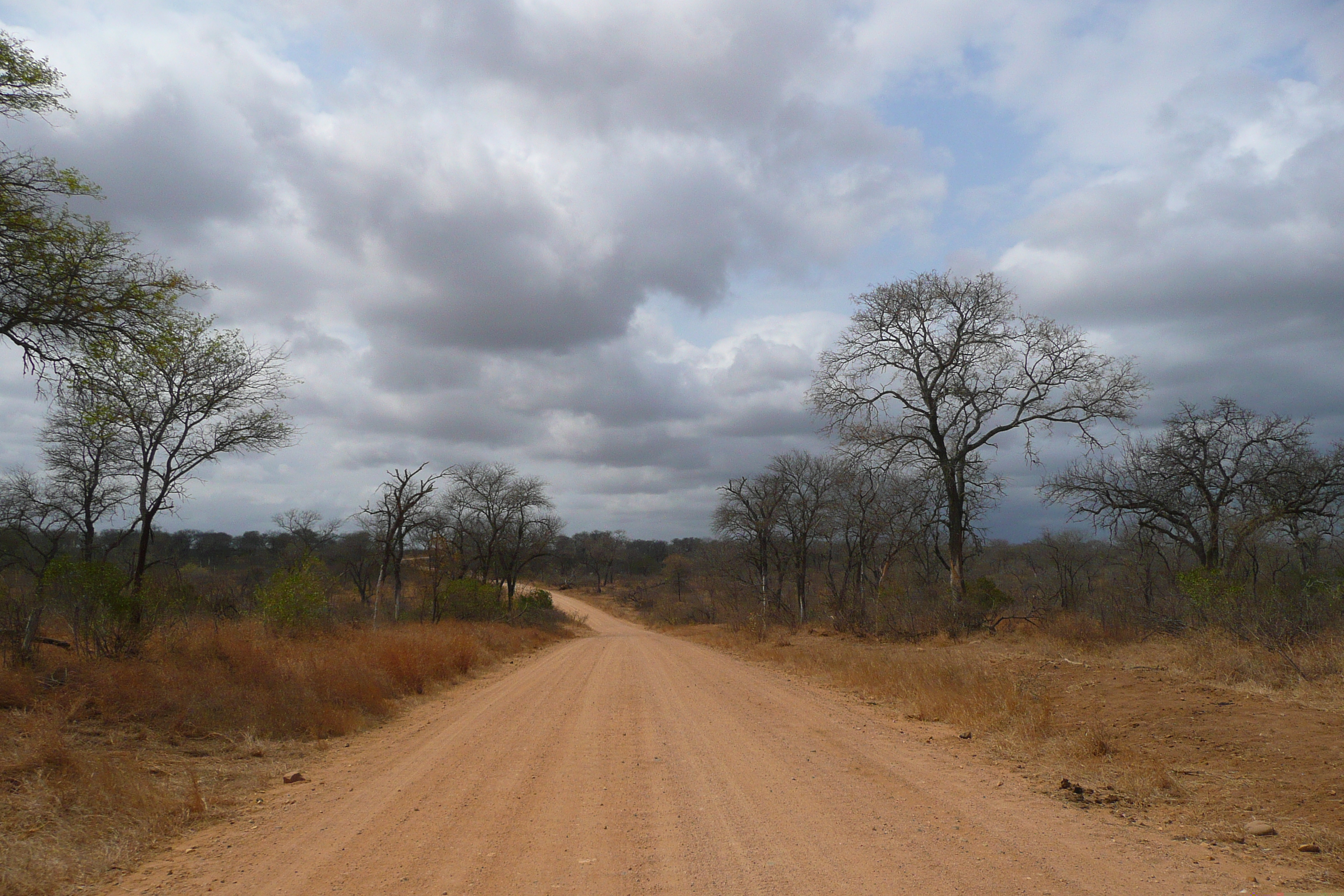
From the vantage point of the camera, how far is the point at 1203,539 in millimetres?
24312

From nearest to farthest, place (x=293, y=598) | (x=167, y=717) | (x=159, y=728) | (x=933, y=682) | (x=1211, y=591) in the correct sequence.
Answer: (x=159, y=728), (x=167, y=717), (x=933, y=682), (x=1211, y=591), (x=293, y=598)

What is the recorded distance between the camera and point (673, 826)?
596cm

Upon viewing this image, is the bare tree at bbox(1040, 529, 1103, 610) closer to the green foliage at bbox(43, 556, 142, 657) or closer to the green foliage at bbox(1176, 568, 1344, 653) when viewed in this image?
the green foliage at bbox(1176, 568, 1344, 653)

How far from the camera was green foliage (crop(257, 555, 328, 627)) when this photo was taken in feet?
59.9

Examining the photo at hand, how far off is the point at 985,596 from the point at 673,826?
23.6m

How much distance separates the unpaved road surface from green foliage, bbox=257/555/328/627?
30.7ft

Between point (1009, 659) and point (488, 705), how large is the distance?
36.7 feet

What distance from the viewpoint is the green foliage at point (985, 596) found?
2508cm

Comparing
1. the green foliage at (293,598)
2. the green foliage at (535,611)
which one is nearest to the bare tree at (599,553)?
the green foliage at (535,611)

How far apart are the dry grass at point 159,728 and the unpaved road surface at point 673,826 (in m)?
0.56

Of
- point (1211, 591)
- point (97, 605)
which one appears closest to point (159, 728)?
point (97, 605)

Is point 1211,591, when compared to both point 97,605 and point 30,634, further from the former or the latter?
point 30,634

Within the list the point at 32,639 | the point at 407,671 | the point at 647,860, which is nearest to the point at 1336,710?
the point at 647,860

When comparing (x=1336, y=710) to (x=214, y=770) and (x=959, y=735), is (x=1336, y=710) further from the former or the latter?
(x=214, y=770)
